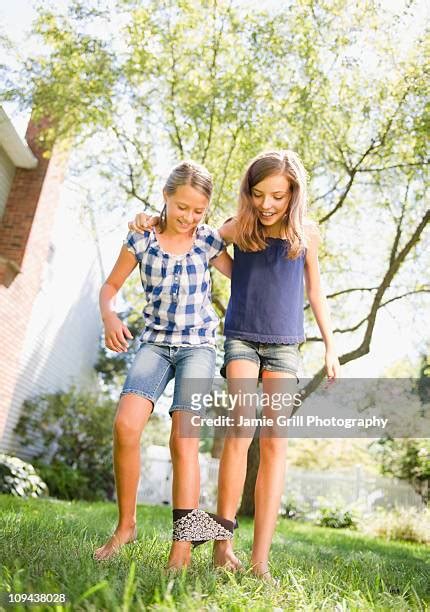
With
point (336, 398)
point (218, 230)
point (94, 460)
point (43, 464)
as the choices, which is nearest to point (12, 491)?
point (43, 464)

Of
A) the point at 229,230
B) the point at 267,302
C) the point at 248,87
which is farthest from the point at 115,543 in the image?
the point at 248,87

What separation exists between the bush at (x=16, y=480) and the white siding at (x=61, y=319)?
6.11 feet

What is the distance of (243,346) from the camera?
2.72 meters

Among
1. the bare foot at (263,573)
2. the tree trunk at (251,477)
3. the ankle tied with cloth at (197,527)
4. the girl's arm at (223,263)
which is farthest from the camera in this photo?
the tree trunk at (251,477)

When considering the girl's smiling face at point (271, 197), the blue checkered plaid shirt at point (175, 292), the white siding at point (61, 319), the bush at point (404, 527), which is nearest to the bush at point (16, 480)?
the white siding at point (61, 319)

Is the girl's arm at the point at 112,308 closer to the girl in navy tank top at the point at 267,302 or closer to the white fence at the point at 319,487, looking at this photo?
the girl in navy tank top at the point at 267,302

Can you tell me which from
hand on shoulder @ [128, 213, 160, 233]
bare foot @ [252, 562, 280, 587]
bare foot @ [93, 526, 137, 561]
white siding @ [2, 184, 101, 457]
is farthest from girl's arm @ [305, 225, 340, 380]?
white siding @ [2, 184, 101, 457]

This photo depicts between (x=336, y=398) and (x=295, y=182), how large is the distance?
7060mm

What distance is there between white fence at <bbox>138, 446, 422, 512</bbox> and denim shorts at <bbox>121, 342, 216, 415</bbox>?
11004 mm

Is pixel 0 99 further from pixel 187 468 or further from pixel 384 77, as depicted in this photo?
pixel 187 468

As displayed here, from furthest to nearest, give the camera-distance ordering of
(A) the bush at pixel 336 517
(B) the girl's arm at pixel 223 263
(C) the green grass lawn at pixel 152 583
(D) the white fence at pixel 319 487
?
(D) the white fence at pixel 319 487
(A) the bush at pixel 336 517
(B) the girl's arm at pixel 223 263
(C) the green grass lawn at pixel 152 583

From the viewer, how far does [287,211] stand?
2.86 m

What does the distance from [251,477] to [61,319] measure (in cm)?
538

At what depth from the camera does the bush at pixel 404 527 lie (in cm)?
943
